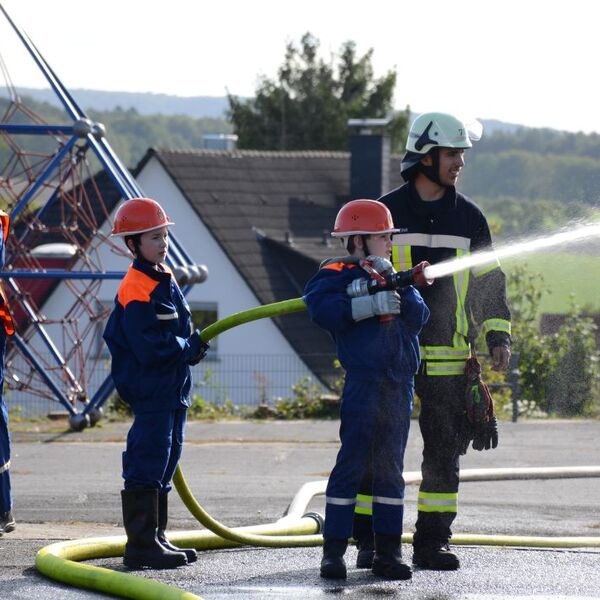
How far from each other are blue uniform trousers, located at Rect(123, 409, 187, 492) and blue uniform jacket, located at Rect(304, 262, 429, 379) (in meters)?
0.88

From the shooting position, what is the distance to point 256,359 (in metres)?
27.3

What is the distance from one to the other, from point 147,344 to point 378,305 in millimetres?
1083

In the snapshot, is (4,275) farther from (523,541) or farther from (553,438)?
(523,541)

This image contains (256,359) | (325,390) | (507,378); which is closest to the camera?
(507,378)

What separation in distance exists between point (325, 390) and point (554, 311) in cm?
340

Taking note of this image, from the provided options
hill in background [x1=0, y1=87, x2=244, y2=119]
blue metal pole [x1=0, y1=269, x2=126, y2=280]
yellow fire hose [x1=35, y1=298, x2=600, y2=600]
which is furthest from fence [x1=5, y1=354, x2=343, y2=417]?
hill in background [x1=0, y1=87, x2=244, y2=119]

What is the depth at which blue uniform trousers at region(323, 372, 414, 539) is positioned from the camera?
6.02 m

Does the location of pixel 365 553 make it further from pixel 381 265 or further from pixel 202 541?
pixel 381 265

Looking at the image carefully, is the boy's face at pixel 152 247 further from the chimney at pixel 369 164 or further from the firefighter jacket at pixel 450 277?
the chimney at pixel 369 164

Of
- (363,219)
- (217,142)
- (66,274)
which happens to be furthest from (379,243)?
(217,142)

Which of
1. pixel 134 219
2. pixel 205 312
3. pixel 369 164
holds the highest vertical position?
pixel 369 164

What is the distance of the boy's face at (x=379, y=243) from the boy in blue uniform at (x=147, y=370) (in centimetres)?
89

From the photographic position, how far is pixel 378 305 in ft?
19.3

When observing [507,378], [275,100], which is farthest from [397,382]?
[275,100]
